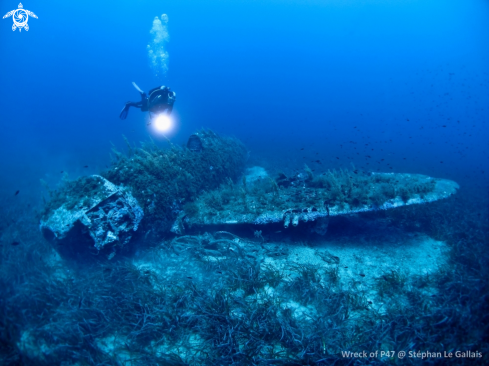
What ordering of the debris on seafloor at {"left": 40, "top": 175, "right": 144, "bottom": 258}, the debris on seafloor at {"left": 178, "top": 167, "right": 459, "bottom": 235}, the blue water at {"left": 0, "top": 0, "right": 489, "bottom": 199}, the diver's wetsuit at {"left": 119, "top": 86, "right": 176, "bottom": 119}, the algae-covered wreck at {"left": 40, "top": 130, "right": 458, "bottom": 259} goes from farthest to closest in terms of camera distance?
1. the blue water at {"left": 0, "top": 0, "right": 489, "bottom": 199}
2. the diver's wetsuit at {"left": 119, "top": 86, "right": 176, "bottom": 119}
3. the debris on seafloor at {"left": 178, "top": 167, "right": 459, "bottom": 235}
4. the algae-covered wreck at {"left": 40, "top": 130, "right": 458, "bottom": 259}
5. the debris on seafloor at {"left": 40, "top": 175, "right": 144, "bottom": 258}

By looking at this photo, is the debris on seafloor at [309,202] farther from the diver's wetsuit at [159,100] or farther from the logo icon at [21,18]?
the logo icon at [21,18]

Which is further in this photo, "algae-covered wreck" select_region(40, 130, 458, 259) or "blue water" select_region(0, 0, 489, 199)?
"blue water" select_region(0, 0, 489, 199)

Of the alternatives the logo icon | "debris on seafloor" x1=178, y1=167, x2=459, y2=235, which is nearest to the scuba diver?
"debris on seafloor" x1=178, y1=167, x2=459, y2=235

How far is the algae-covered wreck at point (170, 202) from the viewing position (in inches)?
199

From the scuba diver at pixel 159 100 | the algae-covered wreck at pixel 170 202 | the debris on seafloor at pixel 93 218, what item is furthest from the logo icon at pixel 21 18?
the debris on seafloor at pixel 93 218

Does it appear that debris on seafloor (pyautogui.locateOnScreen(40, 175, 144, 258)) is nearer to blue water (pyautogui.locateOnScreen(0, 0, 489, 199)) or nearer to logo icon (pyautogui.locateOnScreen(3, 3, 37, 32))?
logo icon (pyautogui.locateOnScreen(3, 3, 37, 32))

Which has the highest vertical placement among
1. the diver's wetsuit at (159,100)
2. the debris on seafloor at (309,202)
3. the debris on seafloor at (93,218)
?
the diver's wetsuit at (159,100)

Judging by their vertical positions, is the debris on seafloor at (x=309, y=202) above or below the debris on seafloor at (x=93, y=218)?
above

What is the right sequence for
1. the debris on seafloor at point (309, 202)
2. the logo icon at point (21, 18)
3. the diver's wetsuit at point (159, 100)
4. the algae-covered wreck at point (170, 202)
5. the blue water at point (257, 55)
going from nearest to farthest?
the algae-covered wreck at point (170, 202)
the debris on seafloor at point (309, 202)
the diver's wetsuit at point (159, 100)
the logo icon at point (21, 18)
the blue water at point (257, 55)

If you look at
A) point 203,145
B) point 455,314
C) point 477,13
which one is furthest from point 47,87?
point 477,13

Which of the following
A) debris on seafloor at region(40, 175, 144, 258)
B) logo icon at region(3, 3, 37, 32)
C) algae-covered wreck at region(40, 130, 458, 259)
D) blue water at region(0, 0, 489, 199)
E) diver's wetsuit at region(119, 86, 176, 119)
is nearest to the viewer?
debris on seafloor at region(40, 175, 144, 258)

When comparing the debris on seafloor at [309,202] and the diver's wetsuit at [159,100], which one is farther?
the diver's wetsuit at [159,100]

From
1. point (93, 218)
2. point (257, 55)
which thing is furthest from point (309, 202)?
point (257, 55)

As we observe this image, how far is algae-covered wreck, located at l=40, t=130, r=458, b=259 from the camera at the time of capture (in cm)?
505
